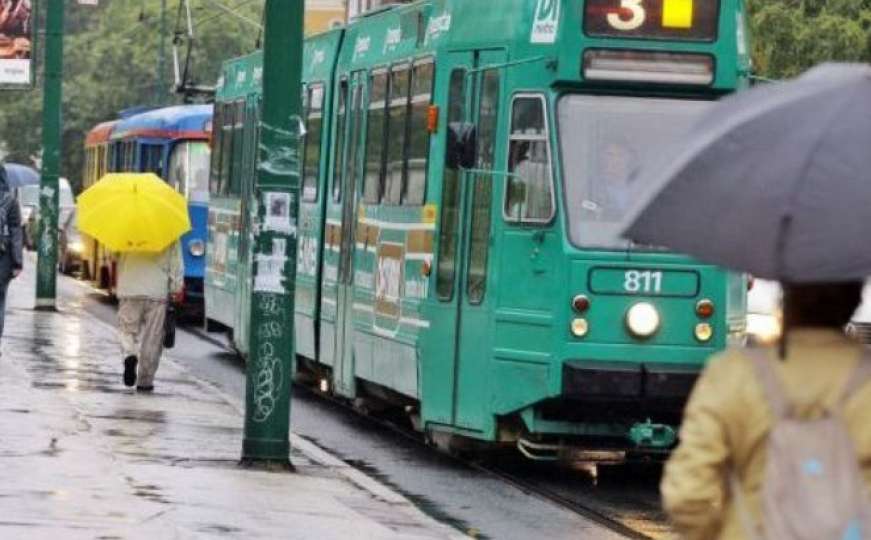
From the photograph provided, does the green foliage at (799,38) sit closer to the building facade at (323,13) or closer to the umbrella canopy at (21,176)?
the umbrella canopy at (21,176)

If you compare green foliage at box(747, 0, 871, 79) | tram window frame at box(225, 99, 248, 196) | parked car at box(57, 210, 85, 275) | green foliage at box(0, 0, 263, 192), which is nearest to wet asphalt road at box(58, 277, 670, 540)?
tram window frame at box(225, 99, 248, 196)

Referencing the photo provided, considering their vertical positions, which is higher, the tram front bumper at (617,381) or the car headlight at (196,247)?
the tram front bumper at (617,381)

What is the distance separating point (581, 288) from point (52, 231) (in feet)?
66.5

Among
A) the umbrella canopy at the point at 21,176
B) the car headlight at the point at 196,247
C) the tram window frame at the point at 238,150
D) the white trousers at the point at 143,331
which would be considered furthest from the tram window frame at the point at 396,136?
the umbrella canopy at the point at 21,176

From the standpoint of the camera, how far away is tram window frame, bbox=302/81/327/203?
2242 cm

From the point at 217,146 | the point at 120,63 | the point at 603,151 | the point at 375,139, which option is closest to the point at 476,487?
the point at 603,151

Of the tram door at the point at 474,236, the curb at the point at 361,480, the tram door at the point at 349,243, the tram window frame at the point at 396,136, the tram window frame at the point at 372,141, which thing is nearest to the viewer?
the curb at the point at 361,480

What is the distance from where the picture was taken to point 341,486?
15258mm

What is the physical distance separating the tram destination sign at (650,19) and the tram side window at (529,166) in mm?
586

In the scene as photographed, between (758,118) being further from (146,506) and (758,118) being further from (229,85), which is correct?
(229,85)

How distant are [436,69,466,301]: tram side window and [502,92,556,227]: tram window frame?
0.72 meters

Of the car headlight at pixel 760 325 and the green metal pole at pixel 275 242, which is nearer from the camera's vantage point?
the green metal pole at pixel 275 242

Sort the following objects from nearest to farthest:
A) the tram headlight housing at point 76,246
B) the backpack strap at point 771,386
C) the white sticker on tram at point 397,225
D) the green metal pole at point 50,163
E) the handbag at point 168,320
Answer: the backpack strap at point 771,386 → the white sticker on tram at point 397,225 → the handbag at point 168,320 → the green metal pole at point 50,163 → the tram headlight housing at point 76,246

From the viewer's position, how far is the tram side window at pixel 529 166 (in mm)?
16438
